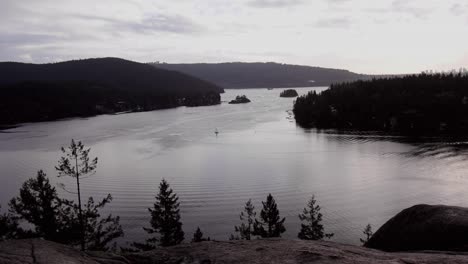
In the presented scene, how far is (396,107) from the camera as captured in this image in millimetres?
130625

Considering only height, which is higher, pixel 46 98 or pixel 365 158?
pixel 46 98

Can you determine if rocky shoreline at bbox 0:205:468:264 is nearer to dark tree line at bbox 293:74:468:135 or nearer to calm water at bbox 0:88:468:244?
calm water at bbox 0:88:468:244

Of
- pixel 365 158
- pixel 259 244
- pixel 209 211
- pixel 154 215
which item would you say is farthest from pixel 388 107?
pixel 259 244

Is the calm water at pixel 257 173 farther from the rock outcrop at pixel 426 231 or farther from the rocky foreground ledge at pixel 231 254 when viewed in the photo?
the rocky foreground ledge at pixel 231 254

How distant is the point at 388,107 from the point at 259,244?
5140 inches

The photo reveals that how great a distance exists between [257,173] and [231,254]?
5117 centimetres

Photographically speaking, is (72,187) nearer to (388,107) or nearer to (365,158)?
(365,158)

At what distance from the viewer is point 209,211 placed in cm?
4341

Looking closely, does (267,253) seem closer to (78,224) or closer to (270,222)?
(78,224)

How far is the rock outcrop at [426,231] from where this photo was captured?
12.7 m

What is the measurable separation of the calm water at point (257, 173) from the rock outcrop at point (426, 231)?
21.3 metres

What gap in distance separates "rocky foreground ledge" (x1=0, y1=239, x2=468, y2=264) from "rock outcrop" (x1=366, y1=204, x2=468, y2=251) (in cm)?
199

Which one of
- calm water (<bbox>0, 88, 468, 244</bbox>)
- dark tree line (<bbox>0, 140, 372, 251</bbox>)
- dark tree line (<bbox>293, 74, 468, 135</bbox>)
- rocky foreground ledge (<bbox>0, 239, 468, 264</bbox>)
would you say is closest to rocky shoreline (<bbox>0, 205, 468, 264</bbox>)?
rocky foreground ledge (<bbox>0, 239, 468, 264</bbox>)

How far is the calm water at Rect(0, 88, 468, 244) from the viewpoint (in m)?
43.2
